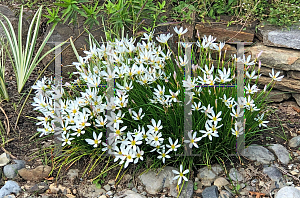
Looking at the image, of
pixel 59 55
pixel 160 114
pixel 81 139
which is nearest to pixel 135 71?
pixel 160 114

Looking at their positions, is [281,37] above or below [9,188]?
above

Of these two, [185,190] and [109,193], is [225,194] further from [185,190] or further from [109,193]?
[109,193]

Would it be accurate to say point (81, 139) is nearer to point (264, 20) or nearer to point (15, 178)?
point (15, 178)

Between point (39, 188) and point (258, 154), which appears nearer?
point (39, 188)

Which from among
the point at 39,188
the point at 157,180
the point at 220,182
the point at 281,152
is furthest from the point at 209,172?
the point at 39,188

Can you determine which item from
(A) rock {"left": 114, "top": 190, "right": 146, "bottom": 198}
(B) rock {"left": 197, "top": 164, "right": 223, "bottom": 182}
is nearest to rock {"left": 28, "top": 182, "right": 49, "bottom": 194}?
(A) rock {"left": 114, "top": 190, "right": 146, "bottom": 198}

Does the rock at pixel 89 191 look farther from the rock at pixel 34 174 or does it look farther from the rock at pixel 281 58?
the rock at pixel 281 58

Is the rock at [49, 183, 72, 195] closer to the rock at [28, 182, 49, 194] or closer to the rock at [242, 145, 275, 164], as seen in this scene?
the rock at [28, 182, 49, 194]

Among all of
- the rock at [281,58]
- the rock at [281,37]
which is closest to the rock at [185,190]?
the rock at [281,58]
